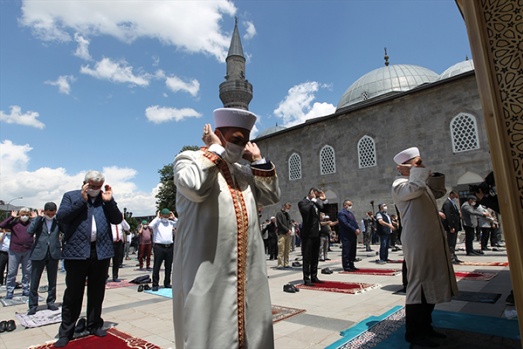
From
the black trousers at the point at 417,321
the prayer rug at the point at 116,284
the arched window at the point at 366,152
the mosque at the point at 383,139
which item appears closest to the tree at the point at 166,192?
the mosque at the point at 383,139

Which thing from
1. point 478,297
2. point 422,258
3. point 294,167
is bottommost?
point 478,297

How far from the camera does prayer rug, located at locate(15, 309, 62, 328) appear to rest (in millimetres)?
4223

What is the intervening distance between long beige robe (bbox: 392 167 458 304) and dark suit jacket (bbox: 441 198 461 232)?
529 cm

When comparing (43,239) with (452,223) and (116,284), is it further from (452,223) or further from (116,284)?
(452,223)

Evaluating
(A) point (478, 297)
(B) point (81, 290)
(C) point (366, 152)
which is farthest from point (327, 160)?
(B) point (81, 290)

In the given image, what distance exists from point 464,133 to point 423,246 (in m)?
15.8

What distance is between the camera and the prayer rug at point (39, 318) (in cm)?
422

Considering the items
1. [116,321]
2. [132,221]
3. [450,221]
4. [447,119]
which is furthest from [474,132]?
[132,221]

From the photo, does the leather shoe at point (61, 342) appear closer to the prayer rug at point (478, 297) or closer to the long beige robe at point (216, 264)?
the long beige robe at point (216, 264)

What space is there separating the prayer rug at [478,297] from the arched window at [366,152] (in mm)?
15339

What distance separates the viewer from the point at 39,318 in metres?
4.48

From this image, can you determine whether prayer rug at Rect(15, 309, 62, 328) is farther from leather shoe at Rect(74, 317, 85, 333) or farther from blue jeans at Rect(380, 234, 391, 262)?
blue jeans at Rect(380, 234, 391, 262)

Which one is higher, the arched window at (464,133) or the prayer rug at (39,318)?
the arched window at (464,133)

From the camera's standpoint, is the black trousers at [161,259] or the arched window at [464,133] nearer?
the black trousers at [161,259]
